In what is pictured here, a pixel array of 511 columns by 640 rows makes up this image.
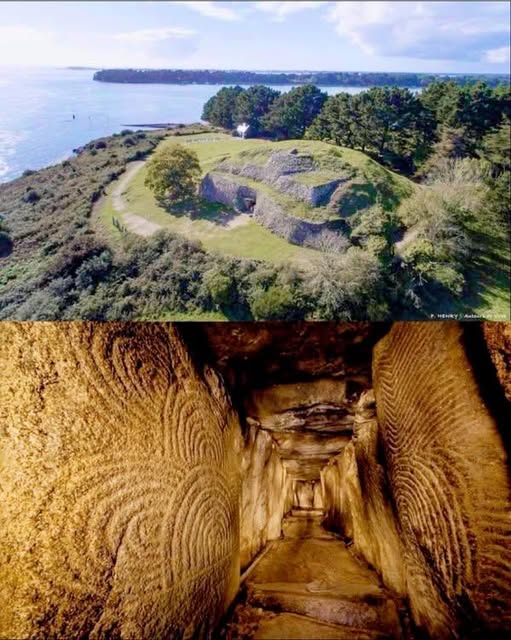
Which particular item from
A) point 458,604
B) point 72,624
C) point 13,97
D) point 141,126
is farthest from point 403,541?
point 13,97

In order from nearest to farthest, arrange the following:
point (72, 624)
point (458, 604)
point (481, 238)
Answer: point (72, 624), point (458, 604), point (481, 238)

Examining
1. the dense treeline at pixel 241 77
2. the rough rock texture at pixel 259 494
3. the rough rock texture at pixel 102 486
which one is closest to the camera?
the rough rock texture at pixel 102 486

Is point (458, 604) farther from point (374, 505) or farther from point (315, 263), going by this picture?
point (315, 263)

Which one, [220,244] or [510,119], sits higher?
[510,119]

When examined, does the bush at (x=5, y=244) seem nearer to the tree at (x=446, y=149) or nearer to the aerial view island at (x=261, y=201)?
the aerial view island at (x=261, y=201)

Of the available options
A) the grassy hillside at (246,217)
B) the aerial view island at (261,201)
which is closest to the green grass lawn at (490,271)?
the aerial view island at (261,201)

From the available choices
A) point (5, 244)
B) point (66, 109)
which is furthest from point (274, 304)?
point (66, 109)
